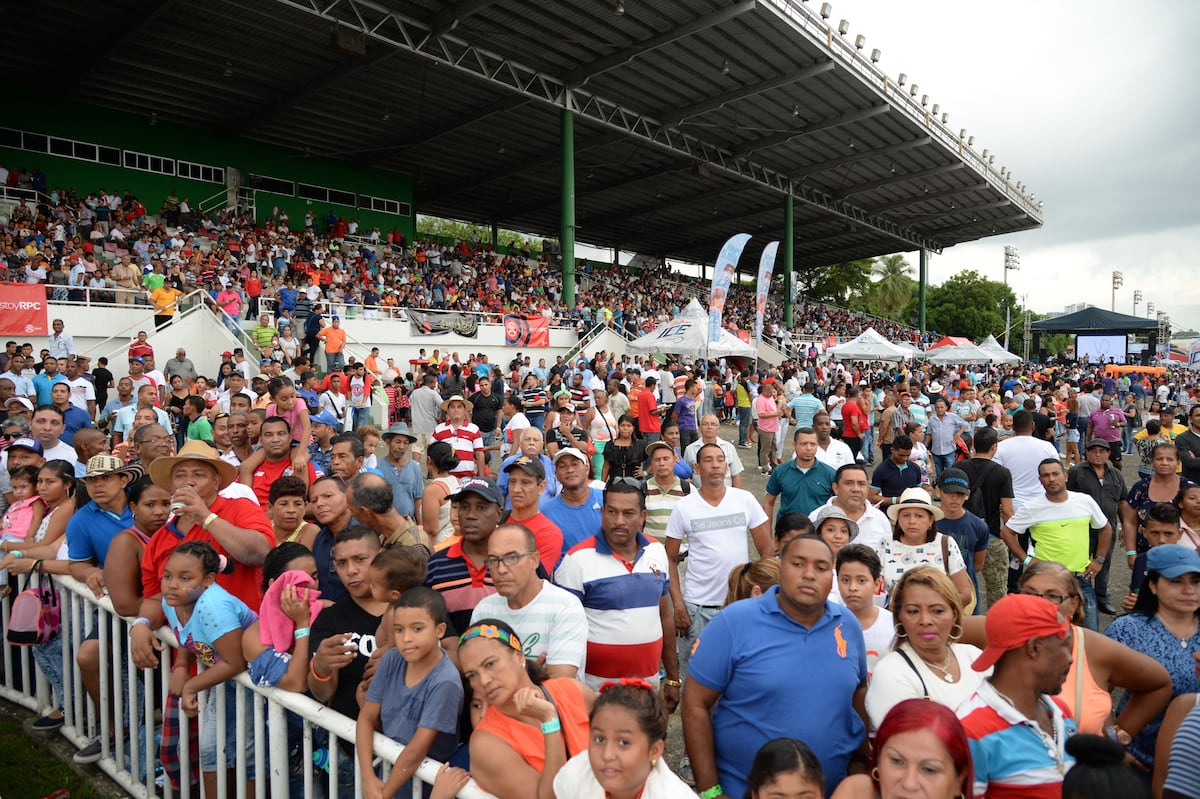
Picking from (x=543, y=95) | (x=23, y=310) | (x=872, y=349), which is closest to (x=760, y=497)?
(x=23, y=310)

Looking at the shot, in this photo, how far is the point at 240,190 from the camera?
24.1 m

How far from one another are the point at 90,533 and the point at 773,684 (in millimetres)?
3640

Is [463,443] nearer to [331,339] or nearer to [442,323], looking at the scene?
[331,339]

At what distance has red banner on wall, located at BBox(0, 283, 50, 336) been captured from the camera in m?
12.6

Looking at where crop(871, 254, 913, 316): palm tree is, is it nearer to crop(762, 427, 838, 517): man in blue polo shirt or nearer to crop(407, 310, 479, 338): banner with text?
crop(407, 310, 479, 338): banner with text

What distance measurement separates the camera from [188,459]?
3465 millimetres

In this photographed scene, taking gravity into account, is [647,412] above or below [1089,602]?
above

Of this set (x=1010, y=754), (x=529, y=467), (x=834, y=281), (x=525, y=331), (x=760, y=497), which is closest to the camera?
(x=1010, y=754)

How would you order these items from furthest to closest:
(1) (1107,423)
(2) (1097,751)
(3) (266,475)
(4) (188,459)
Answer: (1) (1107,423) → (3) (266,475) → (4) (188,459) → (2) (1097,751)

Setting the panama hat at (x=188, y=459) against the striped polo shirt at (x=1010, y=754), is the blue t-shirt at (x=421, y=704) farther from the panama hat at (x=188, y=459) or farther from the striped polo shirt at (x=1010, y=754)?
the panama hat at (x=188, y=459)

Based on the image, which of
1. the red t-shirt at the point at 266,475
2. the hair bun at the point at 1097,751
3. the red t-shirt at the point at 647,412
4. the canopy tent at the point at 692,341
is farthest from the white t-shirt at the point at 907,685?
the canopy tent at the point at 692,341

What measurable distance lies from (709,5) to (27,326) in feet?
54.6

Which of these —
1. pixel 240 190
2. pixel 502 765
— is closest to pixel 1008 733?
pixel 502 765

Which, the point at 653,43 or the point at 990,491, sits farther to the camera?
the point at 653,43
